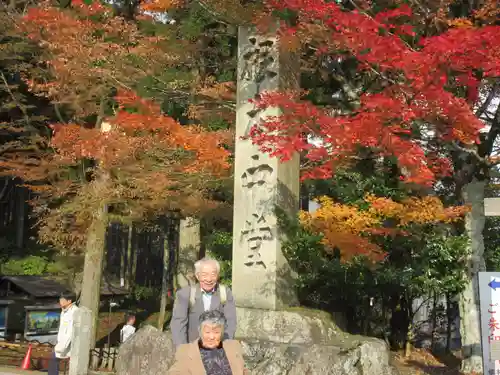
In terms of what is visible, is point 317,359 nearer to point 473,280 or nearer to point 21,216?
point 473,280

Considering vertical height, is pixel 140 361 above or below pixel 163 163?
below

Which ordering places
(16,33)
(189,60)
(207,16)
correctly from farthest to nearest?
(16,33) < (189,60) < (207,16)

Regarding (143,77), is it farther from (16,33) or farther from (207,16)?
(16,33)

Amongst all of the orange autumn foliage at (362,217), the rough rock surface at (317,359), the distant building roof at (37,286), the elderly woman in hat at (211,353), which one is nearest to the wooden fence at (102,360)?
the orange autumn foliage at (362,217)

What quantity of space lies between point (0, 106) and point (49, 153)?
16.4 ft

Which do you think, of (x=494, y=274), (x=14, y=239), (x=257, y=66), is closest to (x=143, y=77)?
(x=257, y=66)

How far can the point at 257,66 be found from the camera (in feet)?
33.2

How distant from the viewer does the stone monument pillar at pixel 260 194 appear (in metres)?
9.44

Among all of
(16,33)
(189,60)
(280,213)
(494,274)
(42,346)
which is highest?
(16,33)

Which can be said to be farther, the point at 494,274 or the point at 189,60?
the point at 189,60

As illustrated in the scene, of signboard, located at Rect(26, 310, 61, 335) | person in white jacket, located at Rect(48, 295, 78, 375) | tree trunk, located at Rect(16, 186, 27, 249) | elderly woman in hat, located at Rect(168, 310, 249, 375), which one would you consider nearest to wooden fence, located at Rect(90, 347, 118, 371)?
signboard, located at Rect(26, 310, 61, 335)

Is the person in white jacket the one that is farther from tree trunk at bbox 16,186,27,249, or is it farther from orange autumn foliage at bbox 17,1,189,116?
tree trunk at bbox 16,186,27,249

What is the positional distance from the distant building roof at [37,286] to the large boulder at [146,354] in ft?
46.0

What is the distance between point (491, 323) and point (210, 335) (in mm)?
4607
